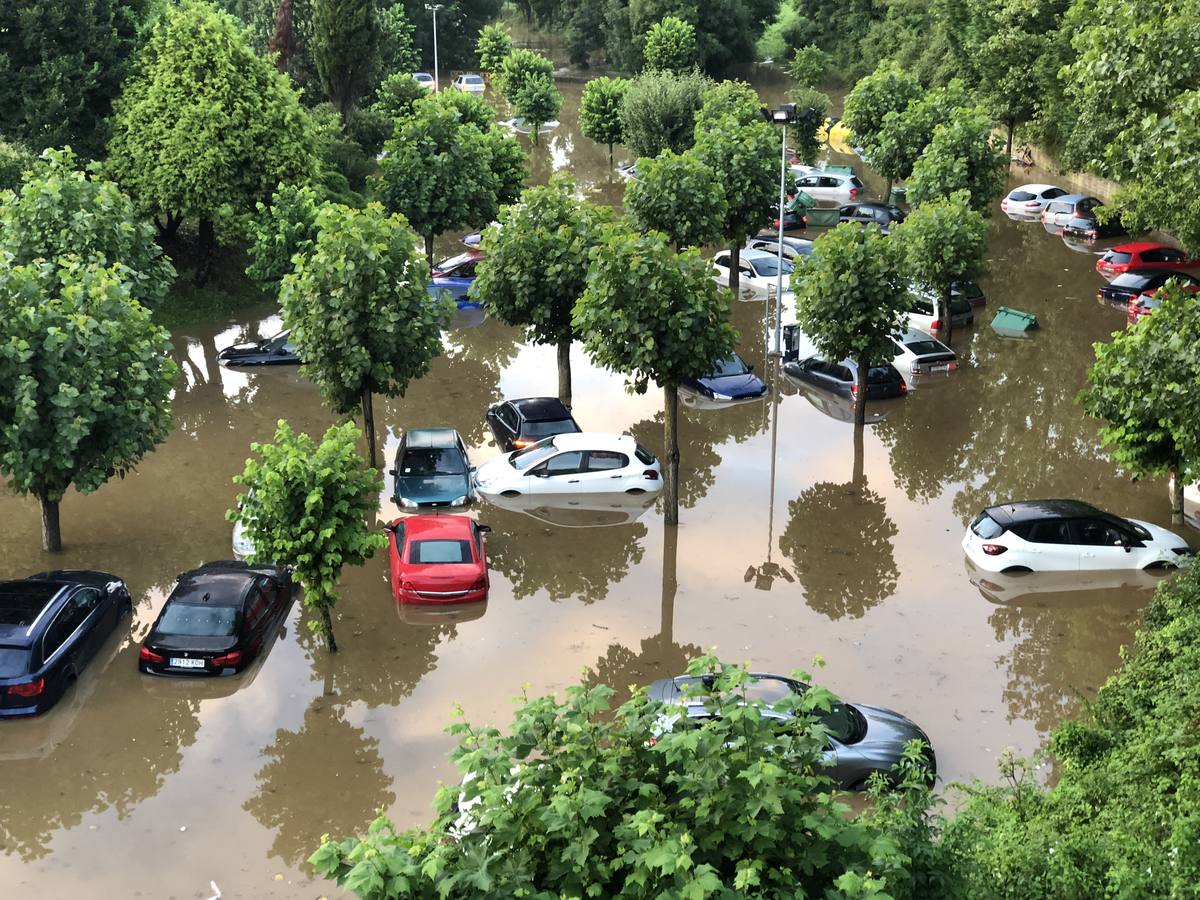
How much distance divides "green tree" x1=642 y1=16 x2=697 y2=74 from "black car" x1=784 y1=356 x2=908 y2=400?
41694mm

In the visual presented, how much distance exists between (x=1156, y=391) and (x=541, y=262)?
1257 centimetres

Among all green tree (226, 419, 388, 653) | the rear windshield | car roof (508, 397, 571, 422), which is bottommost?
the rear windshield

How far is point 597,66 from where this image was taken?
286 ft

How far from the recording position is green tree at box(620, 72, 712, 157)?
48.2 m

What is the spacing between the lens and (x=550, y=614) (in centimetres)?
2033

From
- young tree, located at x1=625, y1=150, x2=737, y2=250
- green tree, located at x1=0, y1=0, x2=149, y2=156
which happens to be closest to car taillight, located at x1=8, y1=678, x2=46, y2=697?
young tree, located at x1=625, y1=150, x2=737, y2=250

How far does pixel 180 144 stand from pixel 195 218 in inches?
82.6

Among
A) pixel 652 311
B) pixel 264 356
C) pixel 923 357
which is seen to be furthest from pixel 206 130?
pixel 923 357

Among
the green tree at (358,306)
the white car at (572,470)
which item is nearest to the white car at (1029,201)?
the white car at (572,470)

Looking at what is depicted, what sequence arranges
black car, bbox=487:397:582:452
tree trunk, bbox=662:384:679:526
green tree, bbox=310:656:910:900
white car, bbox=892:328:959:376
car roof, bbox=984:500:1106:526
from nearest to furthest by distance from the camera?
1. green tree, bbox=310:656:910:900
2. car roof, bbox=984:500:1106:526
3. tree trunk, bbox=662:384:679:526
4. black car, bbox=487:397:582:452
5. white car, bbox=892:328:959:376

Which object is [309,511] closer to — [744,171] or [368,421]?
[368,421]

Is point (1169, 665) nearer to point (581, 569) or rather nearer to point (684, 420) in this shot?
point (581, 569)

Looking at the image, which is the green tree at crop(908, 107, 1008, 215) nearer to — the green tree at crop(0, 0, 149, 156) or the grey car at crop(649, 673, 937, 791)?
the grey car at crop(649, 673, 937, 791)

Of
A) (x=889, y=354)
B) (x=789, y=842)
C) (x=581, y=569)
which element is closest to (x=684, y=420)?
(x=889, y=354)
